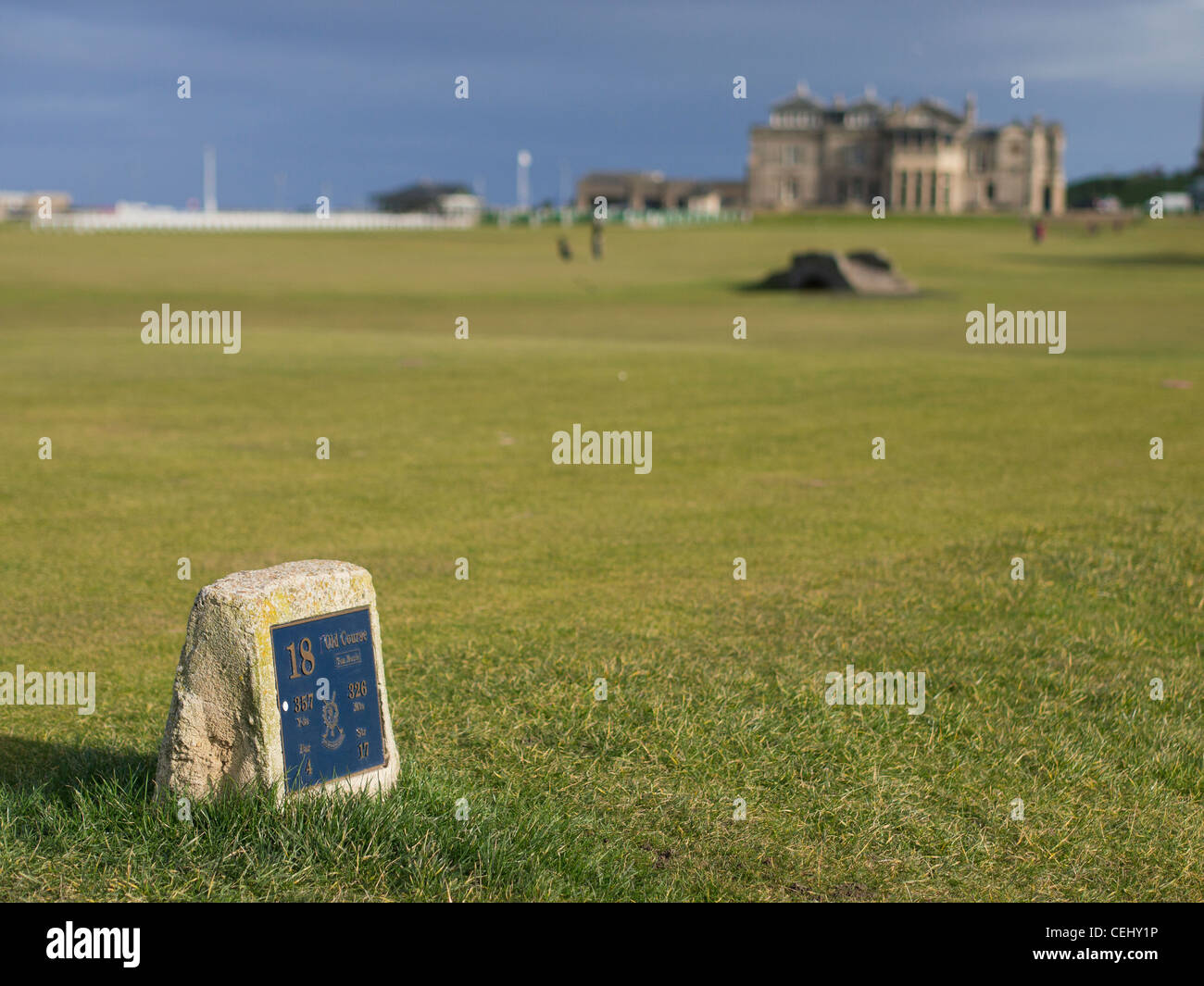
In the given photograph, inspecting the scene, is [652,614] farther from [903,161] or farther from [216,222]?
[903,161]

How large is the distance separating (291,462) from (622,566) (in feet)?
17.9

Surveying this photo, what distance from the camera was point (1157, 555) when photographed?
1013 centimetres

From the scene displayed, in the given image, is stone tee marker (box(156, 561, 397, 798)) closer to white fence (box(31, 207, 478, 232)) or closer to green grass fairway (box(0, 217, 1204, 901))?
green grass fairway (box(0, 217, 1204, 901))

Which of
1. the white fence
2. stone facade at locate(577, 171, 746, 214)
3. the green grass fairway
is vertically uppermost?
stone facade at locate(577, 171, 746, 214)

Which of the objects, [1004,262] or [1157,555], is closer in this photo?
[1157,555]

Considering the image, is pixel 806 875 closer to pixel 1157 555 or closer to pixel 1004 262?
pixel 1157 555

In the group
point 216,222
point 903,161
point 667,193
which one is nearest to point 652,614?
point 216,222

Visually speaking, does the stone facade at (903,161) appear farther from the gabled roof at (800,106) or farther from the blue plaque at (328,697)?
the blue plaque at (328,697)

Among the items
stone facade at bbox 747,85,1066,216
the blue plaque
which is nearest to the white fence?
stone facade at bbox 747,85,1066,216

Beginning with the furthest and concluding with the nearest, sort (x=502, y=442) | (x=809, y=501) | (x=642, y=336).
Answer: (x=642, y=336) → (x=502, y=442) → (x=809, y=501)

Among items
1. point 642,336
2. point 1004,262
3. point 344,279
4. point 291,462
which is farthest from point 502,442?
point 1004,262

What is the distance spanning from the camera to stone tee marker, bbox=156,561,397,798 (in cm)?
494

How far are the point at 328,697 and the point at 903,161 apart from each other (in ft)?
550

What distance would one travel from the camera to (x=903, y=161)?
162500 millimetres
